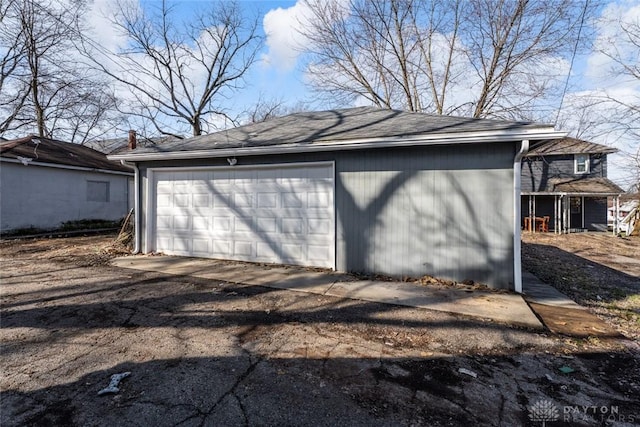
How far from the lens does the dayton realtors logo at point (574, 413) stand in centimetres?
225

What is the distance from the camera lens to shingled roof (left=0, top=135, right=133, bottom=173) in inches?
478

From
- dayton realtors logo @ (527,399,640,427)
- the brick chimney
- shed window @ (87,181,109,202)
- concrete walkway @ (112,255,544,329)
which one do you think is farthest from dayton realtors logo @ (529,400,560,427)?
shed window @ (87,181,109,202)

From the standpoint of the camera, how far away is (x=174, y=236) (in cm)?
791

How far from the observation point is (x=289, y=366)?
9.45 feet

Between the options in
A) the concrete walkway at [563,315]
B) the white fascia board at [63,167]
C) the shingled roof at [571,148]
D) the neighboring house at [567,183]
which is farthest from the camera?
the shingled roof at [571,148]

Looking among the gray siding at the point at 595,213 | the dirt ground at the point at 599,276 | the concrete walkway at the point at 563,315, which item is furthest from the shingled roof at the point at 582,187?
the concrete walkway at the point at 563,315

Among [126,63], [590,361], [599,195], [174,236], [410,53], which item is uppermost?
[410,53]

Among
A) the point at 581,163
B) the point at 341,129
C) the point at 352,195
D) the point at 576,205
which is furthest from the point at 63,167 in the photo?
the point at 576,205

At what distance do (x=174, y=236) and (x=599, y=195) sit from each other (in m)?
21.9

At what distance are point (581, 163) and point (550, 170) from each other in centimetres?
166

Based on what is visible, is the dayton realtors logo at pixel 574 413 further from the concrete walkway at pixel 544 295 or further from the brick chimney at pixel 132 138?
the brick chimney at pixel 132 138

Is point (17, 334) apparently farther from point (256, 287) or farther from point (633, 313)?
point (633, 313)

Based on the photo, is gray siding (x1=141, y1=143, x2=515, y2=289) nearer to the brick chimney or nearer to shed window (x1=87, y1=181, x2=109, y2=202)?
the brick chimney

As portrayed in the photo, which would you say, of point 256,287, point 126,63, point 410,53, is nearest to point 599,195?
point 410,53
